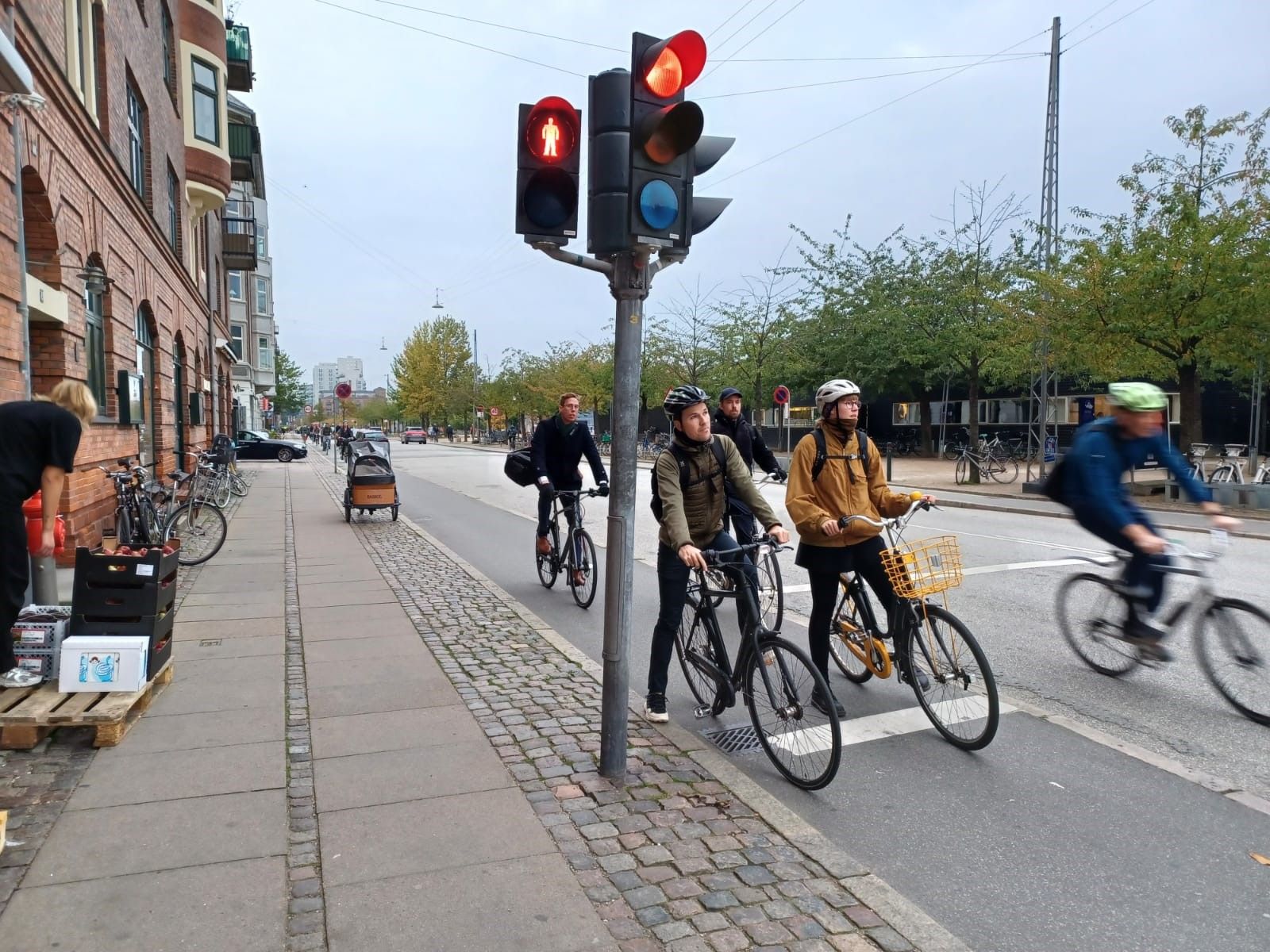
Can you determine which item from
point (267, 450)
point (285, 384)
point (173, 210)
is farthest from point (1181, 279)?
point (285, 384)

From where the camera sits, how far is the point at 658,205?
3.83m

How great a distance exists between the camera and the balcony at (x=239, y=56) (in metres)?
29.7

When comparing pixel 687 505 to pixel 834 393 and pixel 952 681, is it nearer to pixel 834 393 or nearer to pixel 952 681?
pixel 834 393

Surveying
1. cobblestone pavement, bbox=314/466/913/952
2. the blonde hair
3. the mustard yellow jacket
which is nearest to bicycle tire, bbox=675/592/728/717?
cobblestone pavement, bbox=314/466/913/952

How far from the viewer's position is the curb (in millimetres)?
2891

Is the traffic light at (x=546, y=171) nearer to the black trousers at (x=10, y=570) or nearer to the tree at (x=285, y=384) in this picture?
the black trousers at (x=10, y=570)

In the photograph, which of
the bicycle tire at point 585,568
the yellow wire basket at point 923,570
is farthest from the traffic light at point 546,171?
the bicycle tire at point 585,568

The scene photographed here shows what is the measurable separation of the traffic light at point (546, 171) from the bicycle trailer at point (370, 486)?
11.3 metres

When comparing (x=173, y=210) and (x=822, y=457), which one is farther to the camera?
(x=173, y=210)

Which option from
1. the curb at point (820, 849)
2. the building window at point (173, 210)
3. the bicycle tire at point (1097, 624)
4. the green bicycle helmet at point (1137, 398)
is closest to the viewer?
the curb at point (820, 849)

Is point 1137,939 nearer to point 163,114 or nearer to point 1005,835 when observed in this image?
point 1005,835

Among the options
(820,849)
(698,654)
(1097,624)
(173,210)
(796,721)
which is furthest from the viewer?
(173,210)

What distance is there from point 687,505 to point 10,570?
335cm

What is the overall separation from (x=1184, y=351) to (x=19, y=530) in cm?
1939
